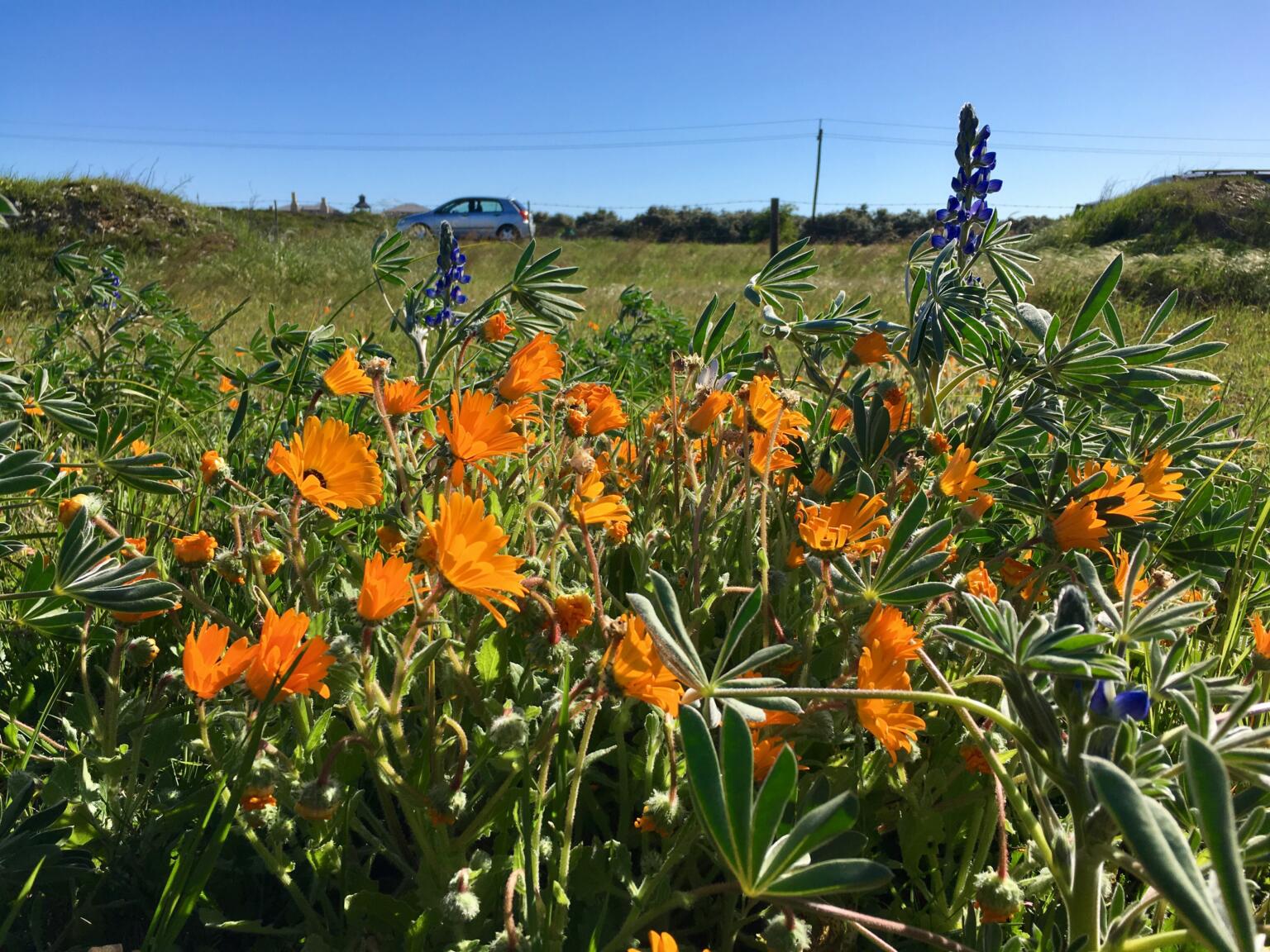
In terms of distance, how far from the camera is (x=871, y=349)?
144 cm

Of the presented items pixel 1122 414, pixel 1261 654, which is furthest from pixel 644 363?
pixel 1261 654

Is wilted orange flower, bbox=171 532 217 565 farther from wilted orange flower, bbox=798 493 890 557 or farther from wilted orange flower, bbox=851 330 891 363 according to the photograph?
wilted orange flower, bbox=851 330 891 363

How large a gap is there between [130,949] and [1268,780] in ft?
3.77

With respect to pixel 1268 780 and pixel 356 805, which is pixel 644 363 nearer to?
pixel 356 805

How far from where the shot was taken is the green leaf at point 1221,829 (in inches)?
15.0

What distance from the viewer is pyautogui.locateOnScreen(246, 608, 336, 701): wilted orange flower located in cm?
81

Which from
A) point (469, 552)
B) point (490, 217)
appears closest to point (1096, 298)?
point (469, 552)

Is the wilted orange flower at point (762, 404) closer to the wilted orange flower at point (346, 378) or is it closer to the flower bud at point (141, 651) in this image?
the wilted orange flower at point (346, 378)

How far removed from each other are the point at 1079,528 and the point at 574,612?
2.46 ft

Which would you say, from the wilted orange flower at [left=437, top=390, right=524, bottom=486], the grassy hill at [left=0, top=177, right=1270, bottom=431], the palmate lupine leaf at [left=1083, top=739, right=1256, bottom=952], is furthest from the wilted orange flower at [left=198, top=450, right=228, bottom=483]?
the grassy hill at [left=0, top=177, right=1270, bottom=431]

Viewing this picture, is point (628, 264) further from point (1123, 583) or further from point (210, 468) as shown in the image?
point (1123, 583)

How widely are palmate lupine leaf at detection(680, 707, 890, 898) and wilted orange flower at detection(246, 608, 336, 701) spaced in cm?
43

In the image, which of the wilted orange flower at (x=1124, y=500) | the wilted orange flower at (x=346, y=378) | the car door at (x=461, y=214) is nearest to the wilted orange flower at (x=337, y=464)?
the wilted orange flower at (x=346, y=378)

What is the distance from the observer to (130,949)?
97 cm
